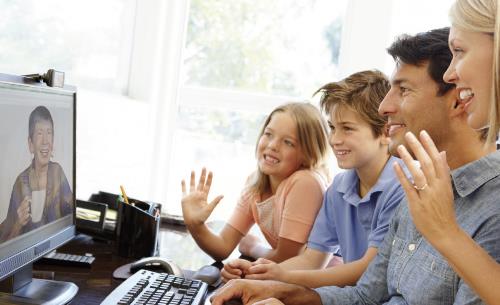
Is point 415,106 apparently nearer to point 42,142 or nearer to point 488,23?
point 488,23

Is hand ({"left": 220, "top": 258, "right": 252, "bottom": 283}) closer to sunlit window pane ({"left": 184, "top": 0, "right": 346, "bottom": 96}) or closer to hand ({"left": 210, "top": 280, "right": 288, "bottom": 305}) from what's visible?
hand ({"left": 210, "top": 280, "right": 288, "bottom": 305})

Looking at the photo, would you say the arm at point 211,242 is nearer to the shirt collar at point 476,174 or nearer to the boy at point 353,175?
the boy at point 353,175

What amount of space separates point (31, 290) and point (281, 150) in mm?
1098

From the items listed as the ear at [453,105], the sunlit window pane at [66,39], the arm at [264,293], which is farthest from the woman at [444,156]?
the sunlit window pane at [66,39]

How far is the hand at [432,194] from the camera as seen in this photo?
1030 millimetres

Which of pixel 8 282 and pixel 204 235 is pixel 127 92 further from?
pixel 8 282

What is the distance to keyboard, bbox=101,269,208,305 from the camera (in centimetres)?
113

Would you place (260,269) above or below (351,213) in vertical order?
below

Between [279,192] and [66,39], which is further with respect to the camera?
[66,39]

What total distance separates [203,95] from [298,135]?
132 cm

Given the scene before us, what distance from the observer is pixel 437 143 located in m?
1.42

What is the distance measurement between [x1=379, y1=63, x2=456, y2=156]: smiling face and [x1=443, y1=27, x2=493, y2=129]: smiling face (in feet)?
0.87

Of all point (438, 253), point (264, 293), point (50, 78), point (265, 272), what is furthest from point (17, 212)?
point (438, 253)

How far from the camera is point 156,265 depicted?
4.75 feet
